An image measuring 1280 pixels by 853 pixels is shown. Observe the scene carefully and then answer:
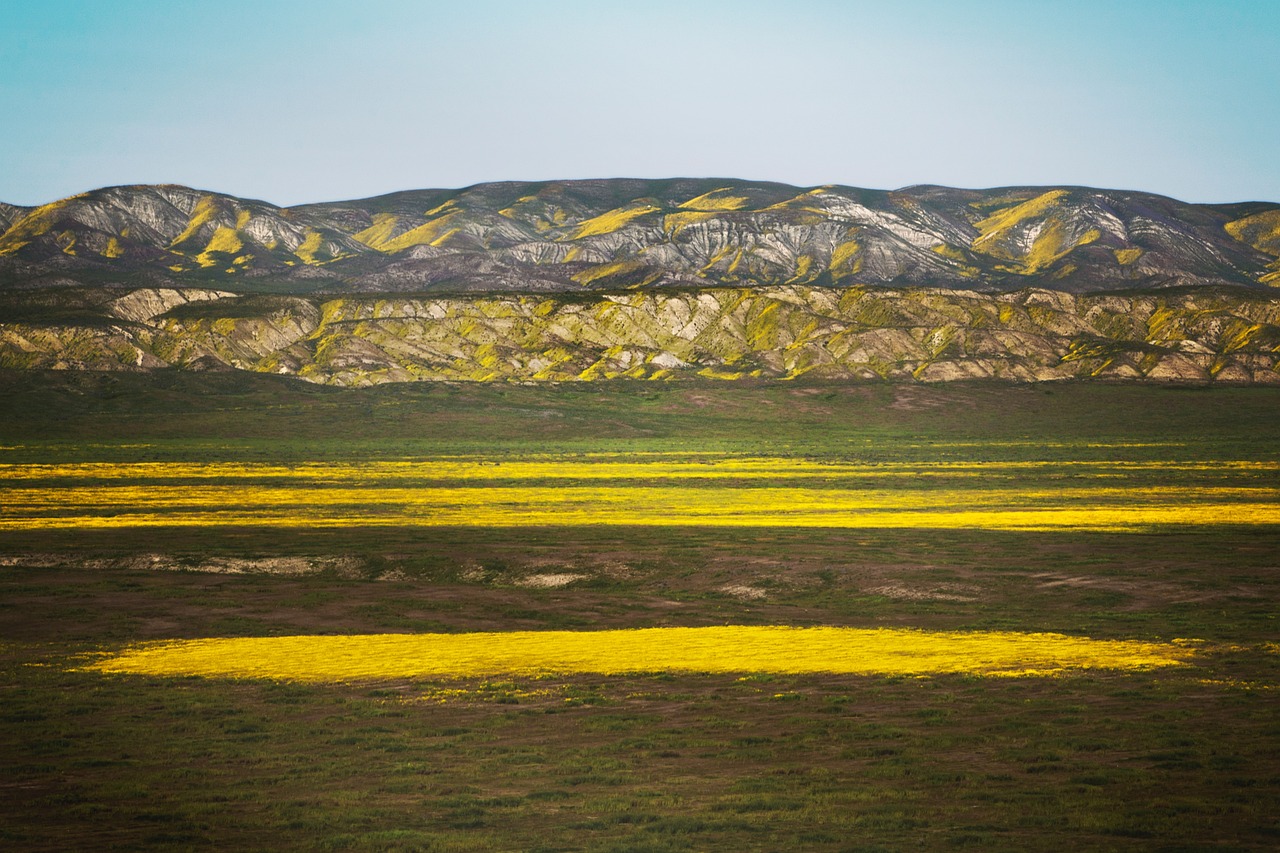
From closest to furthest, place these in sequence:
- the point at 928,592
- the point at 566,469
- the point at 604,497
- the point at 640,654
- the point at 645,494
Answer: the point at 640,654, the point at 928,592, the point at 604,497, the point at 645,494, the point at 566,469

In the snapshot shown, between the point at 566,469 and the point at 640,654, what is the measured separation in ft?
202

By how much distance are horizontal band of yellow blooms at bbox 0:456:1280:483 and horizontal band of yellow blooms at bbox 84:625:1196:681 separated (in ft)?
165

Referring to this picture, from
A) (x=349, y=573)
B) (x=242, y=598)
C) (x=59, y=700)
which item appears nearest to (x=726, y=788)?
(x=59, y=700)

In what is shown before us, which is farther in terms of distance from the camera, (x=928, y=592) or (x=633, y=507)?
(x=633, y=507)

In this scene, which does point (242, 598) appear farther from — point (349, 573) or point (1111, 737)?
point (1111, 737)

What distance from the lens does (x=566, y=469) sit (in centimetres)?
9119

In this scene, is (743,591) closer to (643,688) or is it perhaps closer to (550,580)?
(550,580)

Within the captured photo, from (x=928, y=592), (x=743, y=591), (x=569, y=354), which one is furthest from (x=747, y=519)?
(x=569, y=354)

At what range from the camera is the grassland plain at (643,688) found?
58.1ft

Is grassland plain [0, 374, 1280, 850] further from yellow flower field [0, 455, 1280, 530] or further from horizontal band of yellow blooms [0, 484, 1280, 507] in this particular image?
yellow flower field [0, 455, 1280, 530]

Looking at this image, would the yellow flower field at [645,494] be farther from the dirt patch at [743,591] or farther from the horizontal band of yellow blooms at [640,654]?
the horizontal band of yellow blooms at [640,654]

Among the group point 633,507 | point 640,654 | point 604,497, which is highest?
point 640,654

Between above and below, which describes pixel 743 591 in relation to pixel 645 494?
above

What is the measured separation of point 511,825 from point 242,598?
77.0ft
